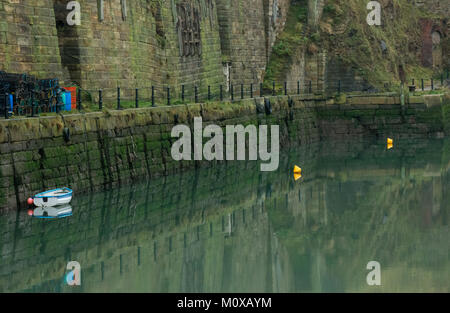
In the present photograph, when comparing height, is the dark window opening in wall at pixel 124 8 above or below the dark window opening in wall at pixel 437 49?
above

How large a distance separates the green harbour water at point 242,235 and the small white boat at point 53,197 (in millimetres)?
511

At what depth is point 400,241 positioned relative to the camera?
25453 millimetres

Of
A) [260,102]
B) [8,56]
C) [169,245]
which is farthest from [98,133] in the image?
[260,102]

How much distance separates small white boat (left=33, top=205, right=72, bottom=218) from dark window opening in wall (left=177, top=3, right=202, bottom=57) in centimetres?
1480

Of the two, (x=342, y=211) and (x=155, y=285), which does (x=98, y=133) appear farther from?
(x=155, y=285)

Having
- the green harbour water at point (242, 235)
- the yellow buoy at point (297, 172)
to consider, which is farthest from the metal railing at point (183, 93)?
the yellow buoy at point (297, 172)

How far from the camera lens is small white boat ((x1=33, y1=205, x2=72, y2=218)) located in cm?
2611

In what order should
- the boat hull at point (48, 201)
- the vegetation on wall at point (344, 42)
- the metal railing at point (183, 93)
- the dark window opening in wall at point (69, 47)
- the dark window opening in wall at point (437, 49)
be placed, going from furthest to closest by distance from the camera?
the dark window opening in wall at point (437, 49), the vegetation on wall at point (344, 42), the dark window opening in wall at point (69, 47), the metal railing at point (183, 93), the boat hull at point (48, 201)

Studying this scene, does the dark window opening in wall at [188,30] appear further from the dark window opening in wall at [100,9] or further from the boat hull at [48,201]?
the boat hull at [48,201]

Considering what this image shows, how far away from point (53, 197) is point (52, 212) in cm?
42

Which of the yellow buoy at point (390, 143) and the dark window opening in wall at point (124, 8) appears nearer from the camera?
the dark window opening in wall at point (124, 8)

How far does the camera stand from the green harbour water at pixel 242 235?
20984 millimetres

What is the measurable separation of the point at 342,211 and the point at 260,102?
43.3 feet

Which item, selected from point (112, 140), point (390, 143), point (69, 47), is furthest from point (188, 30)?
point (112, 140)
